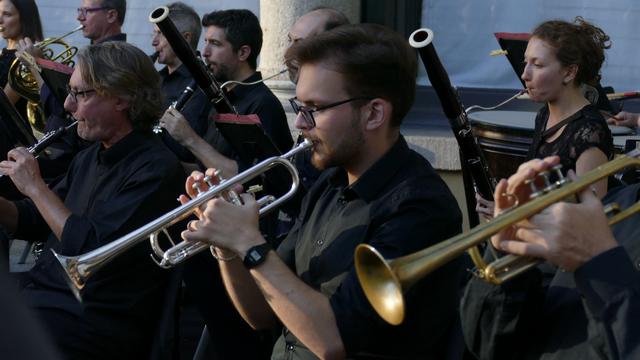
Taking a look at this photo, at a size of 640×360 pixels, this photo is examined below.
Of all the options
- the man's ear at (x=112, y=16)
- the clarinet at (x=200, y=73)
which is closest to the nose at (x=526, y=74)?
the clarinet at (x=200, y=73)

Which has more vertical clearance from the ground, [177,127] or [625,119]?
[177,127]

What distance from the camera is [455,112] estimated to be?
346 centimetres

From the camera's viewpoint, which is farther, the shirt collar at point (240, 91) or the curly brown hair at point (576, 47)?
the shirt collar at point (240, 91)

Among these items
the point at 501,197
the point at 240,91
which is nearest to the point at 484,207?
the point at 240,91

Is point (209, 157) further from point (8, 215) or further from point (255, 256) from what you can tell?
point (255, 256)

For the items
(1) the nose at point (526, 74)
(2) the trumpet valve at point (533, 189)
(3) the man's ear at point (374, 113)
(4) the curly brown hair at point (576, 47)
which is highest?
(2) the trumpet valve at point (533, 189)

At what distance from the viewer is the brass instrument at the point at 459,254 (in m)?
1.82

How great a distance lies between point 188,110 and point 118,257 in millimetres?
1770

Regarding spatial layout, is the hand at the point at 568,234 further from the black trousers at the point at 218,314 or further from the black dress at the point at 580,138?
the black trousers at the point at 218,314

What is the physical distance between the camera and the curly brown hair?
3801mm

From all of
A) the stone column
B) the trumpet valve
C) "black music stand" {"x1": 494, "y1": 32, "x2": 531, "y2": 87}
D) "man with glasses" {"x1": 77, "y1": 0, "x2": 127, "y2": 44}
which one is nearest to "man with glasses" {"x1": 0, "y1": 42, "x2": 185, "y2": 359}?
"black music stand" {"x1": 494, "y1": 32, "x2": 531, "y2": 87}

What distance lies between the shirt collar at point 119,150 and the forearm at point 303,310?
122 cm

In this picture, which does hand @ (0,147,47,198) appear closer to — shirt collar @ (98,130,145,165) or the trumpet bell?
shirt collar @ (98,130,145,165)

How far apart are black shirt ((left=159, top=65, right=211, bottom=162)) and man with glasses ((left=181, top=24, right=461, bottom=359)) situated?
74.6 inches
